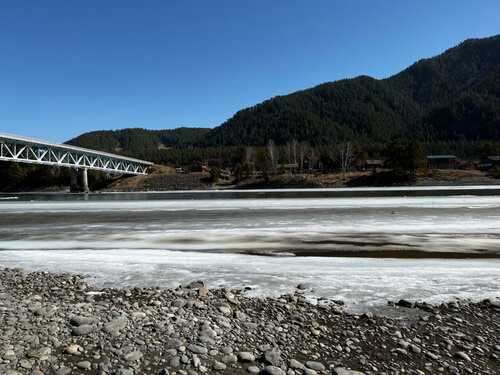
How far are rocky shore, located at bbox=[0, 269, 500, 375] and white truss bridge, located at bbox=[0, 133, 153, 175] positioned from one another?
8547cm

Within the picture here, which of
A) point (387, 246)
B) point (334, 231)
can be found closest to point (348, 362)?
point (387, 246)

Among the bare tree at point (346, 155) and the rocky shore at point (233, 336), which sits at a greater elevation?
the bare tree at point (346, 155)

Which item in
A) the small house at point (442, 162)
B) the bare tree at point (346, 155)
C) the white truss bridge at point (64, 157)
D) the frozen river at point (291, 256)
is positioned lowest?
the frozen river at point (291, 256)

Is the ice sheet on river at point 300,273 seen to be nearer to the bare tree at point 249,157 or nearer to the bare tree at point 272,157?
the bare tree at point 272,157

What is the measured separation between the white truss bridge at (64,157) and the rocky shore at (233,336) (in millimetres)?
85468

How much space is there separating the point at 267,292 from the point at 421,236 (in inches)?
391

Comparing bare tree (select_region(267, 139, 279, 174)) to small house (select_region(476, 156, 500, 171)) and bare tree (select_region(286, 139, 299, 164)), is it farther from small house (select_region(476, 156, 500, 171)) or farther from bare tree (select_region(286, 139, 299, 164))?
small house (select_region(476, 156, 500, 171))

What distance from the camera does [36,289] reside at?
270 inches

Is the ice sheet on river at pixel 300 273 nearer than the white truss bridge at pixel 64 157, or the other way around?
the ice sheet on river at pixel 300 273

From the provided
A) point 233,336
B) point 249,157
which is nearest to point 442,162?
point 249,157

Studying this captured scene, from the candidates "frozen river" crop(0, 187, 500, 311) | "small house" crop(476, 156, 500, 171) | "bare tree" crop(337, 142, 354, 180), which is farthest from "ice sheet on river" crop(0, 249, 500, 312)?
"small house" crop(476, 156, 500, 171)

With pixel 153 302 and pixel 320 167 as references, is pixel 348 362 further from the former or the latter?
pixel 320 167

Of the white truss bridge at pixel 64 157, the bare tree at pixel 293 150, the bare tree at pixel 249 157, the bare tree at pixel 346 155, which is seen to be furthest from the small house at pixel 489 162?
the white truss bridge at pixel 64 157

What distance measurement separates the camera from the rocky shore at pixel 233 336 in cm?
387
